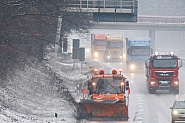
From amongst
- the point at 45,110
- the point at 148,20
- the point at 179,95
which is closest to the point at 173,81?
the point at 179,95

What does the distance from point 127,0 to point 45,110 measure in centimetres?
2555

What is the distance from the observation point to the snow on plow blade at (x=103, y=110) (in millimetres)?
25203

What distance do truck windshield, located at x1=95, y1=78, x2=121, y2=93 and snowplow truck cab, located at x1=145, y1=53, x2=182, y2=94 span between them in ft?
37.7

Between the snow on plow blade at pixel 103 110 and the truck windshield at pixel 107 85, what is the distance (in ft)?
4.84

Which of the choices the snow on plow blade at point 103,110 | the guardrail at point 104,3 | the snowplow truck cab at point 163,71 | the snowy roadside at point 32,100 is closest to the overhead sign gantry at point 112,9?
the guardrail at point 104,3

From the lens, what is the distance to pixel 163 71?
125 feet

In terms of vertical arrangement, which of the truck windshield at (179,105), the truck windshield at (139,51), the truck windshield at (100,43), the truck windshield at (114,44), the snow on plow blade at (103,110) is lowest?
the truck windshield at (100,43)

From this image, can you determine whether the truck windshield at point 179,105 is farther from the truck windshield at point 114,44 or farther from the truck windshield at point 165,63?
the truck windshield at point 114,44

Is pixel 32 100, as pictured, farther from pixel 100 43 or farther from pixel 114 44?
pixel 100 43

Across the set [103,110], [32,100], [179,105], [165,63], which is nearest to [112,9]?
[165,63]

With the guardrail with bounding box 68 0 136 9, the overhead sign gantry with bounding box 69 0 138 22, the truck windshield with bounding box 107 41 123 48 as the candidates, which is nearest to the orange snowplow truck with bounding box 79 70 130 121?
the overhead sign gantry with bounding box 69 0 138 22

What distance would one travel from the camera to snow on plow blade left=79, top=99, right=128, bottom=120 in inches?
992

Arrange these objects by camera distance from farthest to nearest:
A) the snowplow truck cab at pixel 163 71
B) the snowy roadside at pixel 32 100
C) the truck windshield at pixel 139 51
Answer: the truck windshield at pixel 139 51 → the snowplow truck cab at pixel 163 71 → the snowy roadside at pixel 32 100

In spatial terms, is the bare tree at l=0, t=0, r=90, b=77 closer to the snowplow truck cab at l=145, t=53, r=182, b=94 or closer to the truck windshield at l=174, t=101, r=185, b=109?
the truck windshield at l=174, t=101, r=185, b=109
